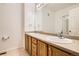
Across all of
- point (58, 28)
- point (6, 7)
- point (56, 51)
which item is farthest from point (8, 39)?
point (56, 51)

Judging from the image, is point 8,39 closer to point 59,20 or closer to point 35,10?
point 35,10

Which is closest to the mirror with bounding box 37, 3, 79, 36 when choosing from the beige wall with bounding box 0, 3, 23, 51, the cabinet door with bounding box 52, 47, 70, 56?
the cabinet door with bounding box 52, 47, 70, 56

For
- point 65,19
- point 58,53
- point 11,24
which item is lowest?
point 58,53

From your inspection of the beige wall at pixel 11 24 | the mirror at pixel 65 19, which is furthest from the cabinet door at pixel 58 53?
the beige wall at pixel 11 24

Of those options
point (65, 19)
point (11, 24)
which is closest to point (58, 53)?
point (65, 19)

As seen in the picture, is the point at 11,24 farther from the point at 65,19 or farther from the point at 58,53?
the point at 58,53

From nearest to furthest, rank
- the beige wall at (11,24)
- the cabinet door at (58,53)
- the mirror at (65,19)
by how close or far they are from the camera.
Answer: the cabinet door at (58,53)
the mirror at (65,19)
the beige wall at (11,24)

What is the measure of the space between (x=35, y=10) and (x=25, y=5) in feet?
1.38

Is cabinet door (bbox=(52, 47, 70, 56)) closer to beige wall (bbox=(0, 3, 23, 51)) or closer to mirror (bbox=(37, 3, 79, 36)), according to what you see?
mirror (bbox=(37, 3, 79, 36))

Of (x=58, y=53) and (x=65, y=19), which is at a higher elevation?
(x=65, y=19)

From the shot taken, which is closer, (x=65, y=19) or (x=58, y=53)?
(x=58, y=53)

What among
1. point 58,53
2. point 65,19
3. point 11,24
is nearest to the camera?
point 58,53

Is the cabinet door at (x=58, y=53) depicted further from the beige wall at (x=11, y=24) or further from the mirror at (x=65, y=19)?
the beige wall at (x=11, y=24)

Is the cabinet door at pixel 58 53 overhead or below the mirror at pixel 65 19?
below
